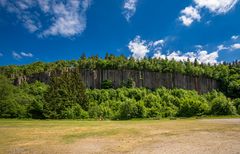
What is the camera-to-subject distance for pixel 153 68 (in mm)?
138750

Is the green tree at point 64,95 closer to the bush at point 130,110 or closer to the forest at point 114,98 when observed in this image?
the forest at point 114,98

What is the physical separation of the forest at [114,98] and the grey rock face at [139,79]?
279 cm

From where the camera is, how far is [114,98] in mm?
114625

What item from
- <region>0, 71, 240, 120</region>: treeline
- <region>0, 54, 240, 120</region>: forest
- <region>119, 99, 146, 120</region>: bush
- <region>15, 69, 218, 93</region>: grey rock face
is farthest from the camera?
<region>15, 69, 218, 93</region>: grey rock face

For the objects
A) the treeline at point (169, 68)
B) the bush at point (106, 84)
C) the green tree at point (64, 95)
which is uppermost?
the treeline at point (169, 68)

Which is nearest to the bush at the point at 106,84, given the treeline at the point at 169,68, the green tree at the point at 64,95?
the treeline at the point at 169,68

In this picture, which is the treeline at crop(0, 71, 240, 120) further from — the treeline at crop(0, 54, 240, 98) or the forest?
the treeline at crop(0, 54, 240, 98)

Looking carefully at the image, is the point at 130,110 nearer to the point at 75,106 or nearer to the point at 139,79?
the point at 75,106

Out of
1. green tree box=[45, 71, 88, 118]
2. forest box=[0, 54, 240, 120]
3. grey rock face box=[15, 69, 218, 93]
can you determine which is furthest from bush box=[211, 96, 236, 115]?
grey rock face box=[15, 69, 218, 93]

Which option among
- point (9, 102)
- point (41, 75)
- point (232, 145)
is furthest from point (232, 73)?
point (232, 145)

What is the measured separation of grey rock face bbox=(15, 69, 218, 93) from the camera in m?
131

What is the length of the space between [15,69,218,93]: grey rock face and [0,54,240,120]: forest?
2789mm

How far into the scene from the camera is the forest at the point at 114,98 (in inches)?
3248

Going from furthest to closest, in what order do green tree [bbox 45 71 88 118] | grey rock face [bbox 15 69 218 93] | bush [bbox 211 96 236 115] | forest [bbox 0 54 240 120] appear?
1. grey rock face [bbox 15 69 218 93]
2. green tree [bbox 45 71 88 118]
3. forest [bbox 0 54 240 120]
4. bush [bbox 211 96 236 115]
